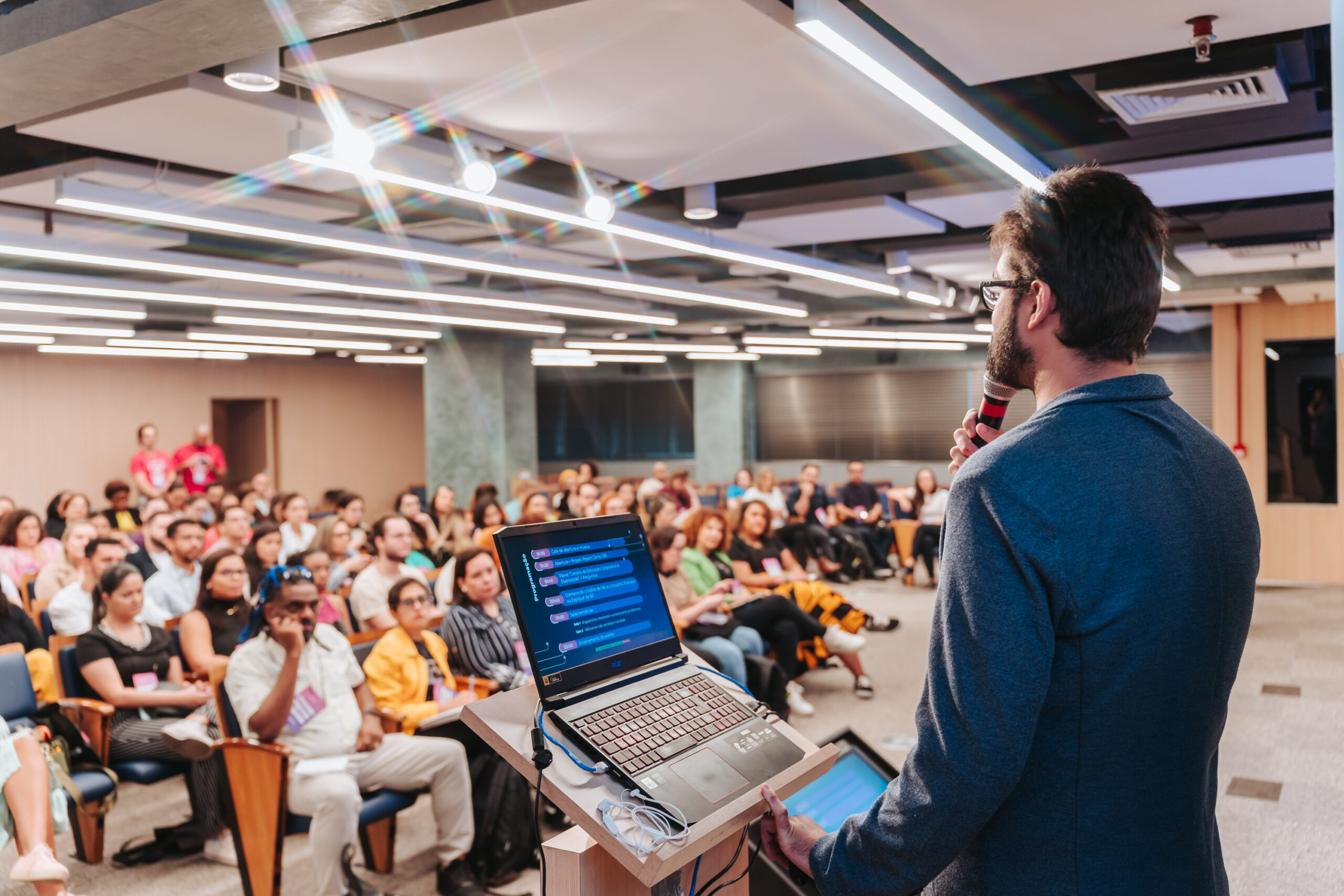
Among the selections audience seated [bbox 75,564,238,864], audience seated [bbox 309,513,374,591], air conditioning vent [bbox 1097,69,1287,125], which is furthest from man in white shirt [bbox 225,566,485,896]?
air conditioning vent [bbox 1097,69,1287,125]

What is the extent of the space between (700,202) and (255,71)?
2.46 m

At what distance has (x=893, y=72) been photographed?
262 cm

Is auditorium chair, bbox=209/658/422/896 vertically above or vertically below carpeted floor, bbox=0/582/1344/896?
above

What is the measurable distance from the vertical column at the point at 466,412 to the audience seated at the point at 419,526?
2.55 meters

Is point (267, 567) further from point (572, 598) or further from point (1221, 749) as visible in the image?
point (1221, 749)

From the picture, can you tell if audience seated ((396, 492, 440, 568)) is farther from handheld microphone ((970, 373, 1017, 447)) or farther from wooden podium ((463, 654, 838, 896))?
handheld microphone ((970, 373, 1017, 447))

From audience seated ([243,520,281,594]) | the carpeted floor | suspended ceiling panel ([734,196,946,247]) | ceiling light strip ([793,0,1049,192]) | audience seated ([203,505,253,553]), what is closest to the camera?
ceiling light strip ([793,0,1049,192])

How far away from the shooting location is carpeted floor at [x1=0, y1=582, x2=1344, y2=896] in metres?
3.58

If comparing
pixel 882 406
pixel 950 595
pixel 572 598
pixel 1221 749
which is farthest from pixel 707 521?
pixel 882 406

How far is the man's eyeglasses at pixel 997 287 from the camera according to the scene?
1.19 m

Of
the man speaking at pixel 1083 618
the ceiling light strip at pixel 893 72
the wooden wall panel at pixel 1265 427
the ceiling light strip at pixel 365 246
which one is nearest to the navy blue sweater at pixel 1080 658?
the man speaking at pixel 1083 618

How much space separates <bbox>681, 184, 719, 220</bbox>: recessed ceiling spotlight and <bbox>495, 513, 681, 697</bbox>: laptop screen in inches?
137

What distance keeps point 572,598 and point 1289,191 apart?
223 inches

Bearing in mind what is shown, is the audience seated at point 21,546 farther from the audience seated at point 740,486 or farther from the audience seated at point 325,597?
the audience seated at point 740,486
